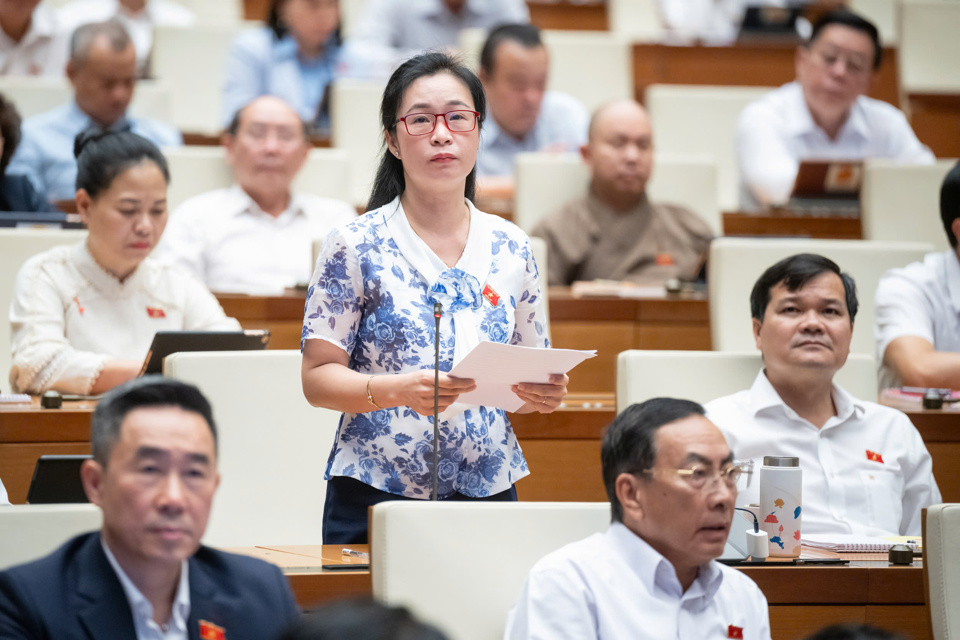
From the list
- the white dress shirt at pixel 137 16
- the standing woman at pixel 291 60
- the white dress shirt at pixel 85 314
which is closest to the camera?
the white dress shirt at pixel 85 314

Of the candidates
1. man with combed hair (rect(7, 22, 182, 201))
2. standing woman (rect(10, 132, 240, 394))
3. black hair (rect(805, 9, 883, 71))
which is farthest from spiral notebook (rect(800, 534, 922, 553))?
man with combed hair (rect(7, 22, 182, 201))

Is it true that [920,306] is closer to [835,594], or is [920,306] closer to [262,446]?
[835,594]

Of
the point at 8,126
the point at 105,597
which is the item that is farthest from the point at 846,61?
the point at 105,597

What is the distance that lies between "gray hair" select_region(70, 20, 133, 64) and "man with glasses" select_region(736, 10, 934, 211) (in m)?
2.23

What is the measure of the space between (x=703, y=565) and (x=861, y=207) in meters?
2.64

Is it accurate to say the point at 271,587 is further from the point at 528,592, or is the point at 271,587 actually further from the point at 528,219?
the point at 528,219

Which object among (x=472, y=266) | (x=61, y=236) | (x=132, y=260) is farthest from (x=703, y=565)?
(x=61, y=236)

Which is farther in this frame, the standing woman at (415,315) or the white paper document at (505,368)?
the standing woman at (415,315)

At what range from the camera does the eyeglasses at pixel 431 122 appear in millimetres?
1861

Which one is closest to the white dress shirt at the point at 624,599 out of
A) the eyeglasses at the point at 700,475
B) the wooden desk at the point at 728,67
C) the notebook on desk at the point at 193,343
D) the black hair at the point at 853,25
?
the eyeglasses at the point at 700,475

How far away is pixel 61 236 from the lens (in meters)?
3.13

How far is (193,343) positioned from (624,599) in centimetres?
120

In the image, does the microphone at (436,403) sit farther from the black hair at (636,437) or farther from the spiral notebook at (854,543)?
the spiral notebook at (854,543)

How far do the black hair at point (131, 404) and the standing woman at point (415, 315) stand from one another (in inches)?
15.9
